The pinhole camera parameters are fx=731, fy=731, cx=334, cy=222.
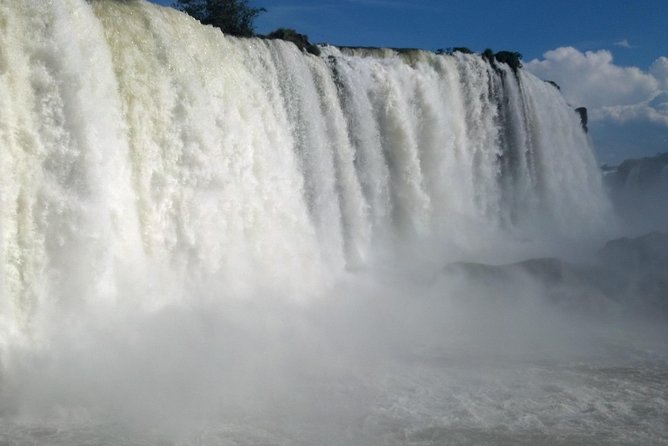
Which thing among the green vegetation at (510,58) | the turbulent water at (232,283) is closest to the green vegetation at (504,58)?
the green vegetation at (510,58)

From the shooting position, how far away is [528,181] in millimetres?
21453

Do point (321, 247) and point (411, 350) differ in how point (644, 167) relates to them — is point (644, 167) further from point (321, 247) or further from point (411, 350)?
point (411, 350)

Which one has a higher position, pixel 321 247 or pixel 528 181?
pixel 528 181

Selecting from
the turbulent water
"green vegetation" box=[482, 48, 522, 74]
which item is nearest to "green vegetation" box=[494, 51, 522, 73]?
"green vegetation" box=[482, 48, 522, 74]

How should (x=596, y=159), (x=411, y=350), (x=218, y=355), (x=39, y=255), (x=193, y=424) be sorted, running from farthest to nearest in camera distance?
(x=596, y=159), (x=411, y=350), (x=218, y=355), (x=39, y=255), (x=193, y=424)

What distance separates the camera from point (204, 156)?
1018 cm

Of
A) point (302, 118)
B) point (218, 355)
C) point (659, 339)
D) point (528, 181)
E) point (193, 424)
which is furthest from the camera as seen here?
point (528, 181)

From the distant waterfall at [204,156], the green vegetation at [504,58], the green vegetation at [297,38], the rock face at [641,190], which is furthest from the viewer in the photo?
the rock face at [641,190]

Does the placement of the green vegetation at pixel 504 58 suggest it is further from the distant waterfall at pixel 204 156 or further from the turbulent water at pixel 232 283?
Result: the turbulent water at pixel 232 283

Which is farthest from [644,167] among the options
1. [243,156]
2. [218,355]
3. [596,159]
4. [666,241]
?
[218,355]

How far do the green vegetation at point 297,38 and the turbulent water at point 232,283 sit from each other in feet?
1.15

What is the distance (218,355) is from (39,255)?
2347 millimetres

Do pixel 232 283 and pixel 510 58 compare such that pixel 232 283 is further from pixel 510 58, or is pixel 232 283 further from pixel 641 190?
pixel 641 190

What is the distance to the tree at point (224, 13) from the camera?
23.5 m
